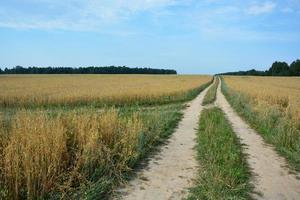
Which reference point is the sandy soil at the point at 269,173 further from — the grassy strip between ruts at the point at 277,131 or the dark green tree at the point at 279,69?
the dark green tree at the point at 279,69

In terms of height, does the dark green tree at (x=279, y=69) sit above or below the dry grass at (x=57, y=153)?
above

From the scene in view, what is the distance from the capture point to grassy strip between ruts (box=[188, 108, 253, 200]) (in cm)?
655

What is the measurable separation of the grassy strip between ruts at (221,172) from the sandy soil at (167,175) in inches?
10.2

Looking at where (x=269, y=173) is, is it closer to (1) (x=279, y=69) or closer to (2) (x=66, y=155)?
(2) (x=66, y=155)

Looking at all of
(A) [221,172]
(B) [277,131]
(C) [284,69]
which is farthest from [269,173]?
(C) [284,69]

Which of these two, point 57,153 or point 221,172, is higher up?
point 57,153

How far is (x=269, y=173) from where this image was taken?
8.39 metres

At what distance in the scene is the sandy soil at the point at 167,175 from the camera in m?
6.61

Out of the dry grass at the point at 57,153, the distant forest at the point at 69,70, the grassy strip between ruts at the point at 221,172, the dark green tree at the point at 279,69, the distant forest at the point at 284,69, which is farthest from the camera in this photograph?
the distant forest at the point at 69,70

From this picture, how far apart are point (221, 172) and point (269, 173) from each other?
1.60m

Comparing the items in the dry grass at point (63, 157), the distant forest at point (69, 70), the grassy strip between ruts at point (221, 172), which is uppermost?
the distant forest at point (69, 70)

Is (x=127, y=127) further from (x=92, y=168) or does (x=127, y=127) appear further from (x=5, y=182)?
(x=5, y=182)

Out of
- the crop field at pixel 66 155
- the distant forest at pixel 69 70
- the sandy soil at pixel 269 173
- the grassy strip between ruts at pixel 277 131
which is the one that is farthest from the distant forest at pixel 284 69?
the crop field at pixel 66 155

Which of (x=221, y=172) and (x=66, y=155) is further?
(x=221, y=172)
